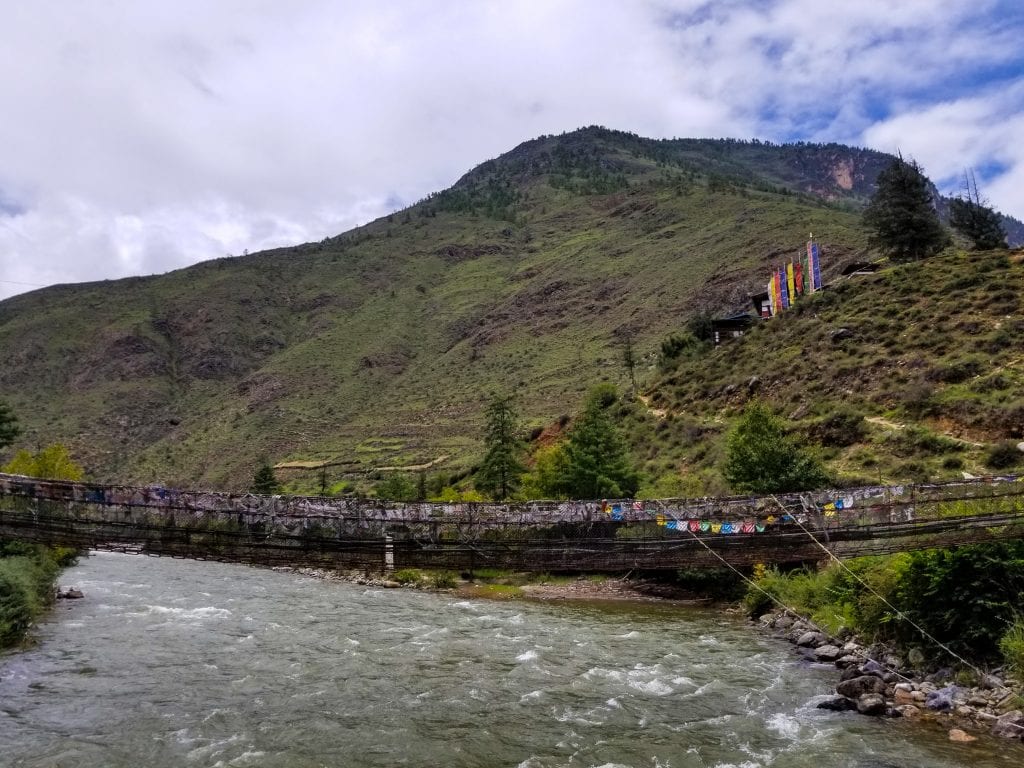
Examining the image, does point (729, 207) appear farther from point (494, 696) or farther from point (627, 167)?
point (494, 696)

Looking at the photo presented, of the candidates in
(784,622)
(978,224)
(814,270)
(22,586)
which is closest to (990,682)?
(784,622)

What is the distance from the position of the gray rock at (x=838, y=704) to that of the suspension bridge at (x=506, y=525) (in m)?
3.05

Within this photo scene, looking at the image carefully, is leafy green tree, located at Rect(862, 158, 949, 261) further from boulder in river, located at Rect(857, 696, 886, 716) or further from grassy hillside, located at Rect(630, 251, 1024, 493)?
boulder in river, located at Rect(857, 696, 886, 716)

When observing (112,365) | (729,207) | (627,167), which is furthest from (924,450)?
(627,167)

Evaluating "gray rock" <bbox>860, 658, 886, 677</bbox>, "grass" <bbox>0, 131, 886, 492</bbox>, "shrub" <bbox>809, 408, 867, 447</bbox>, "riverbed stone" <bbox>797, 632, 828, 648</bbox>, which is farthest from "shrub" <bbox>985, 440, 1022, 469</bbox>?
"grass" <bbox>0, 131, 886, 492</bbox>

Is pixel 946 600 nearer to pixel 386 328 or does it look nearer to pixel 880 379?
pixel 880 379

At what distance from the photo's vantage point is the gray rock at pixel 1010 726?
12.0 meters

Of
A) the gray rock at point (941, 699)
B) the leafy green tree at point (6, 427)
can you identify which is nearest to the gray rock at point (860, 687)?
the gray rock at point (941, 699)

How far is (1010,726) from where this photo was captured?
1209cm

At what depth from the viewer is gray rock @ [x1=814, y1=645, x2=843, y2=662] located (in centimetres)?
1782

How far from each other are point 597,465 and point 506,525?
23.5 meters

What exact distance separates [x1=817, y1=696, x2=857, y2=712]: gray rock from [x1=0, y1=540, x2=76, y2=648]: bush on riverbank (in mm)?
21086

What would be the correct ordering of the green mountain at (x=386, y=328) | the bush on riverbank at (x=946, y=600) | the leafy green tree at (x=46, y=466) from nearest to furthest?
the bush on riverbank at (x=946, y=600)
the leafy green tree at (x=46, y=466)
the green mountain at (x=386, y=328)

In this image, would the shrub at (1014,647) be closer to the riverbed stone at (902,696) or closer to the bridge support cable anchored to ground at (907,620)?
the bridge support cable anchored to ground at (907,620)
